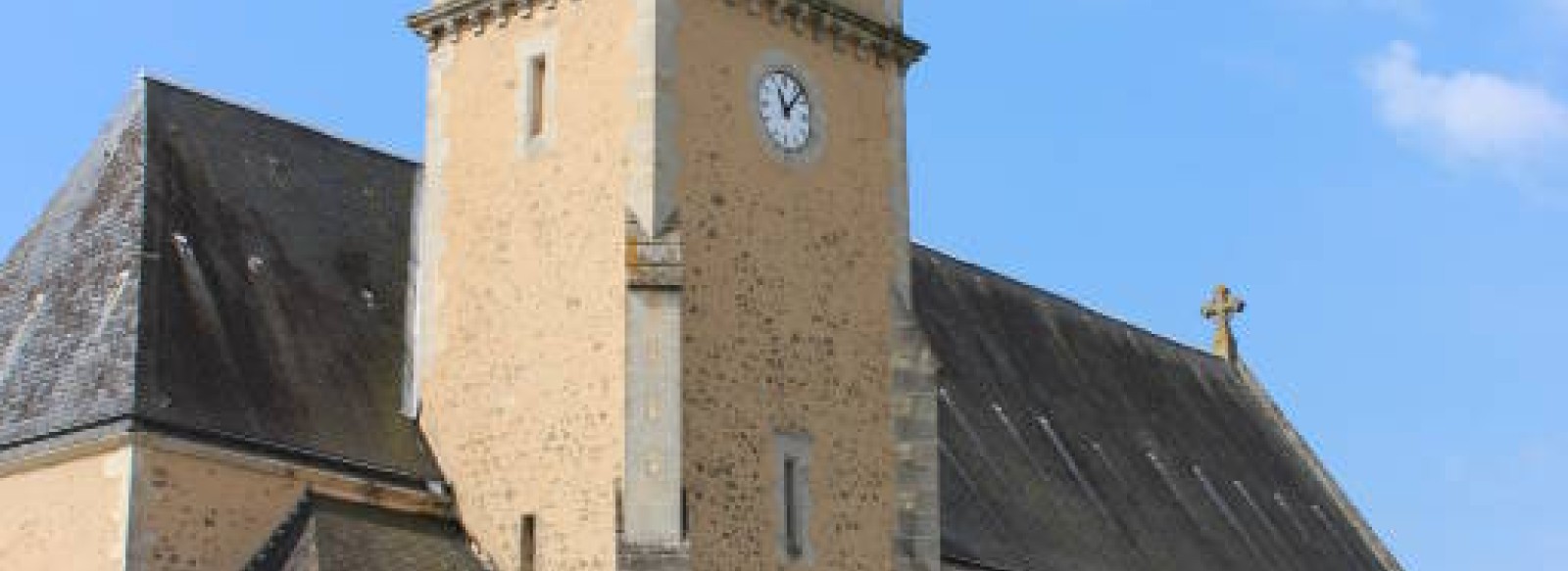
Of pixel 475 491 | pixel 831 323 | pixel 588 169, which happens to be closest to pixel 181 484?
pixel 475 491

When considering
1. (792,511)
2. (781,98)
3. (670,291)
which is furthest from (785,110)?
(792,511)

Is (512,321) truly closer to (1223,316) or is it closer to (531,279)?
(531,279)

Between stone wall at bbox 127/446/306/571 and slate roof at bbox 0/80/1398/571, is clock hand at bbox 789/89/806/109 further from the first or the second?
stone wall at bbox 127/446/306/571

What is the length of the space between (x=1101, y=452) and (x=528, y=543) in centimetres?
1216

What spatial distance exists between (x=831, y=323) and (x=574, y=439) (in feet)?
9.75

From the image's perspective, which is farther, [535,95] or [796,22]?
[796,22]

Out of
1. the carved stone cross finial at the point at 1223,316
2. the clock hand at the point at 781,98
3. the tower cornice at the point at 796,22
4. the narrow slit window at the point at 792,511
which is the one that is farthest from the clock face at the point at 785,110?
the carved stone cross finial at the point at 1223,316

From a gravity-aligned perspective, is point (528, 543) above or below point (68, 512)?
below

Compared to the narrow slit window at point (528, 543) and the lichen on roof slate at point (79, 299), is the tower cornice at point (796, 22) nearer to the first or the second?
the lichen on roof slate at point (79, 299)

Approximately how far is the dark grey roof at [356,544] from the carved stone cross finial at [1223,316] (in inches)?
853

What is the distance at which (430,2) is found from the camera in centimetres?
2427

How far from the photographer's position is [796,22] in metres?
23.9

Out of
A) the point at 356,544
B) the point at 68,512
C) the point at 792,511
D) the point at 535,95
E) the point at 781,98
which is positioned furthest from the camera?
the point at 781,98

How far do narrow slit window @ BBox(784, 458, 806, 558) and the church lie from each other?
3cm
